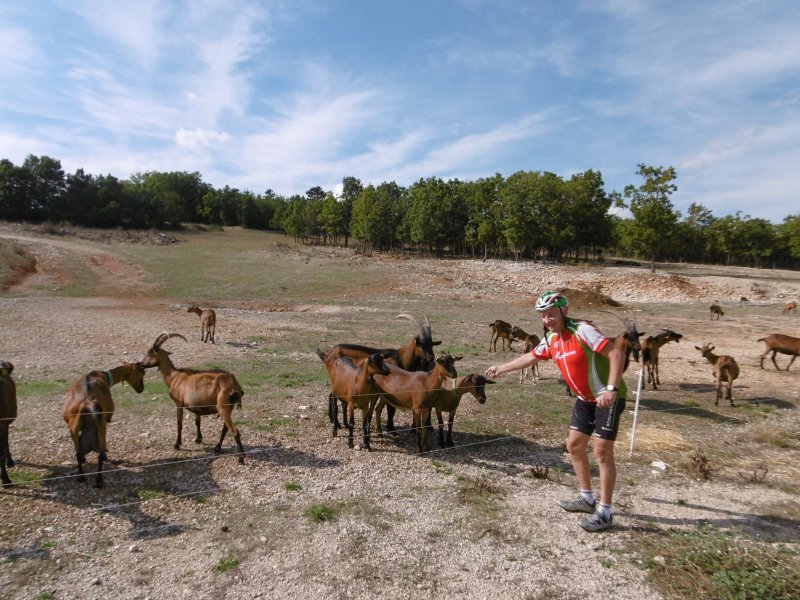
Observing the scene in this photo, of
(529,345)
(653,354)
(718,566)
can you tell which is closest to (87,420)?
(718,566)

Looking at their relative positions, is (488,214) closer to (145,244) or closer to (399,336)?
(145,244)

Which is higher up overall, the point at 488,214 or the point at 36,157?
the point at 36,157

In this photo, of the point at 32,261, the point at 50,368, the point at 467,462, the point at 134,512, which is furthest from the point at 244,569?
the point at 32,261

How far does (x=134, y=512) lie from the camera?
5.69 m

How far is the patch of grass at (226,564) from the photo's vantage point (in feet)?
15.5

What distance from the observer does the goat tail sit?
20.1 feet

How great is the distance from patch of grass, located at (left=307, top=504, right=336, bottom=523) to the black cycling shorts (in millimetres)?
2998

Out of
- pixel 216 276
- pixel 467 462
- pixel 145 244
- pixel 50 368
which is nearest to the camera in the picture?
pixel 467 462

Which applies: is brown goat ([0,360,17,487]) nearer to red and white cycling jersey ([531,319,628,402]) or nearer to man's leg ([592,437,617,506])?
red and white cycling jersey ([531,319,628,402])

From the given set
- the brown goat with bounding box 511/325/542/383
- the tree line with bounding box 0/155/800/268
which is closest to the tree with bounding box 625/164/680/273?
the tree line with bounding box 0/155/800/268

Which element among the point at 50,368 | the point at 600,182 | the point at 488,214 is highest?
the point at 600,182

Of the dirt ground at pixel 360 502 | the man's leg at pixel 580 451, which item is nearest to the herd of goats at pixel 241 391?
the dirt ground at pixel 360 502

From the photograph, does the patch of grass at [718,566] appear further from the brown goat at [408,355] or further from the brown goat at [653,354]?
the brown goat at [653,354]

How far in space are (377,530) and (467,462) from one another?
2.34m
